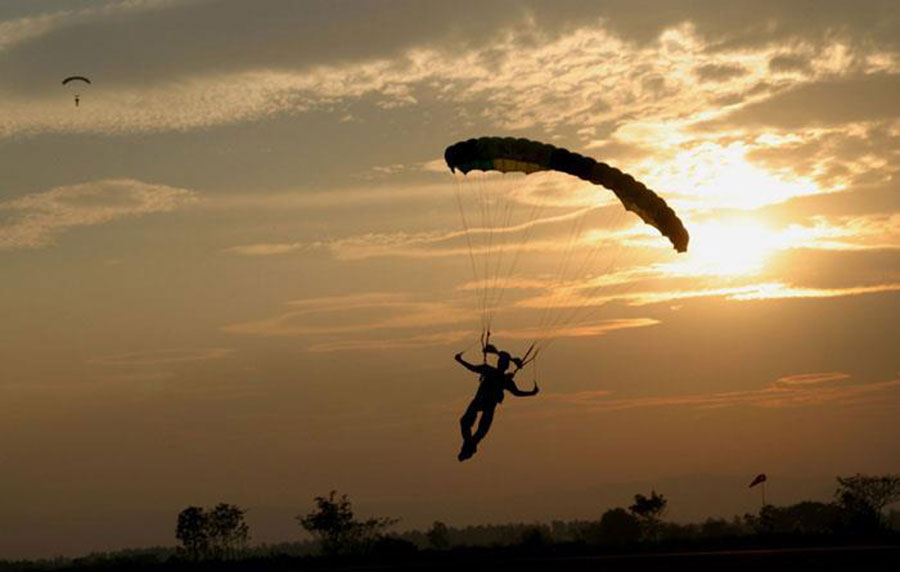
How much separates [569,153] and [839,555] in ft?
48.1

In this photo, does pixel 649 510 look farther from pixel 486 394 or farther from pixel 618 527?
pixel 486 394

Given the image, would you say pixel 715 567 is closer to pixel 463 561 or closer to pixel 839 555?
pixel 839 555

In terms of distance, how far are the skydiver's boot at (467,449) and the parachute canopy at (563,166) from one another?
8.74 meters

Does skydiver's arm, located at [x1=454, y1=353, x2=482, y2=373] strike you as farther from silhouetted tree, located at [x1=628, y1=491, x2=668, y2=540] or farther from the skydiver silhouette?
silhouetted tree, located at [x1=628, y1=491, x2=668, y2=540]

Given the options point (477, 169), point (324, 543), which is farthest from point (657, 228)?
point (324, 543)

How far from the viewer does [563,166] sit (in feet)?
123

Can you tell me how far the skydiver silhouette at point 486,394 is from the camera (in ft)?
117

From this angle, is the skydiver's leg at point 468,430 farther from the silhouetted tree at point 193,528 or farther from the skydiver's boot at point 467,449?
the silhouetted tree at point 193,528

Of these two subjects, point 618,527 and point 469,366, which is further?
point 618,527

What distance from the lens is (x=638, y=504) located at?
10656 centimetres

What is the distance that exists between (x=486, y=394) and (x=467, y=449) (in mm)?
2313

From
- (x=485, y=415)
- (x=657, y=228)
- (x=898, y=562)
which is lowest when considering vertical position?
(x=898, y=562)

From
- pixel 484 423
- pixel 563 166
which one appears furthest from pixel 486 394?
pixel 563 166

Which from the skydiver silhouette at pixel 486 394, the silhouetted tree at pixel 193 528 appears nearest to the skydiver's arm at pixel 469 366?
the skydiver silhouette at pixel 486 394
